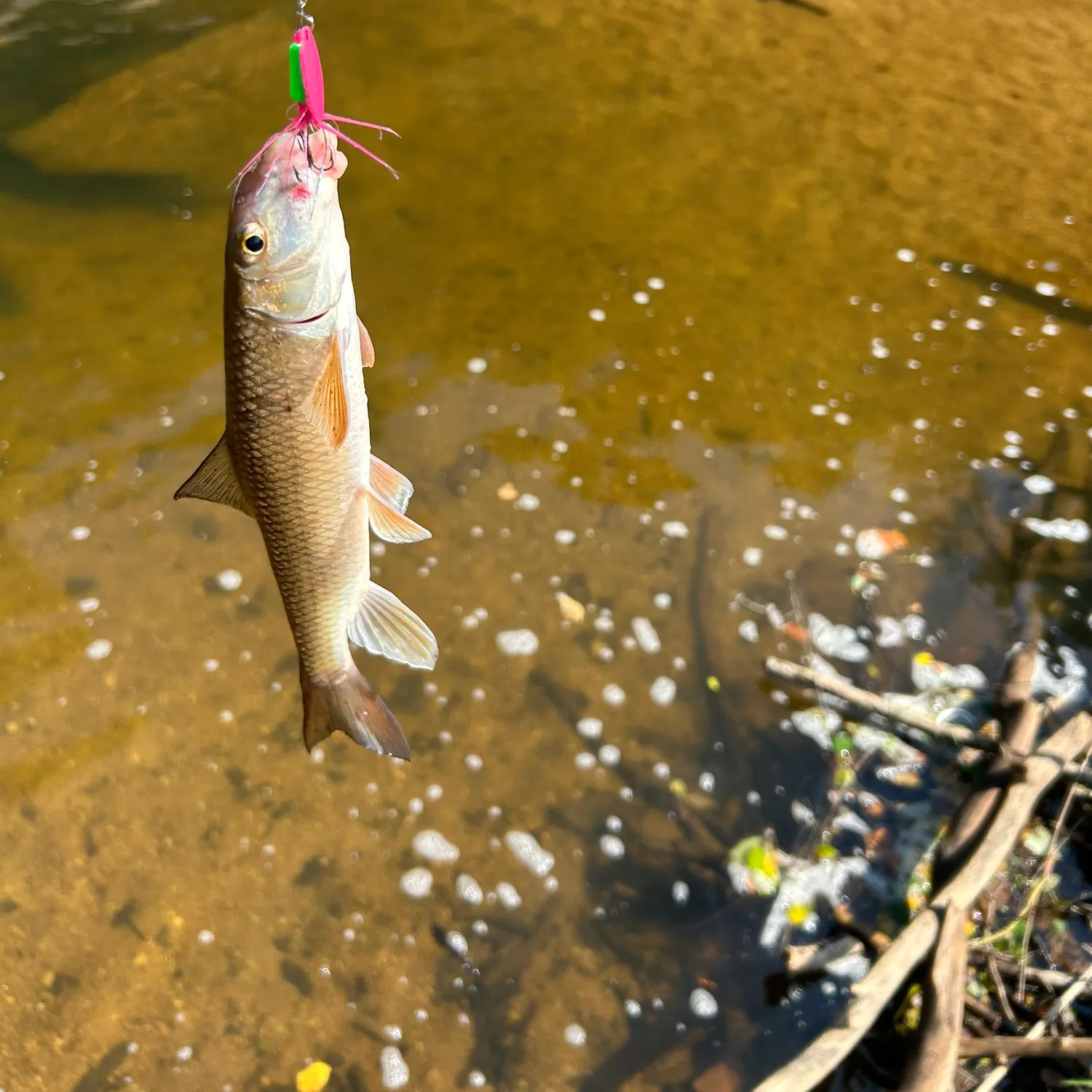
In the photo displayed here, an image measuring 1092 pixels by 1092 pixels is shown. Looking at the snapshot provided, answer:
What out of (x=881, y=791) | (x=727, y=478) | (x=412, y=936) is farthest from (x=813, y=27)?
(x=412, y=936)

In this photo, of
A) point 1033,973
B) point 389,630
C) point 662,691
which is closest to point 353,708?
point 389,630

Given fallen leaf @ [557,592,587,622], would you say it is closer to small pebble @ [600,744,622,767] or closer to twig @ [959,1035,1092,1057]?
small pebble @ [600,744,622,767]

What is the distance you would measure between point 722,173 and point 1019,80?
2.59 metres

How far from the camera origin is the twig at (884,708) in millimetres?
2896

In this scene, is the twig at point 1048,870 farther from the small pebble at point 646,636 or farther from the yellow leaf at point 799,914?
the small pebble at point 646,636

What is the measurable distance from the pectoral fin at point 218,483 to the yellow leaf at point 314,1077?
5.33ft

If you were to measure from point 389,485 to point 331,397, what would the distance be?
1.26ft

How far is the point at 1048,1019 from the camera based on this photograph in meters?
2.24

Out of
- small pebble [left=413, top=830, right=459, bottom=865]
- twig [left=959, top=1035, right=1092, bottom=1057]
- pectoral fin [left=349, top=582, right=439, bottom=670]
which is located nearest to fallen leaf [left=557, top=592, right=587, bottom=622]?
small pebble [left=413, top=830, right=459, bottom=865]

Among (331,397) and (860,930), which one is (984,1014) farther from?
(331,397)

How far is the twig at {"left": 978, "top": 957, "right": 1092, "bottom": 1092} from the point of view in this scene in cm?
222

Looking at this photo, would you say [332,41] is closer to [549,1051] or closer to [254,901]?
[254,901]

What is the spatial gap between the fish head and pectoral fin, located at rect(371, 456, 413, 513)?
18.5 inches

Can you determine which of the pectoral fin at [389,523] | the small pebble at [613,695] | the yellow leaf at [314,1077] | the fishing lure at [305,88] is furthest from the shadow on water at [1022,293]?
the yellow leaf at [314,1077]
